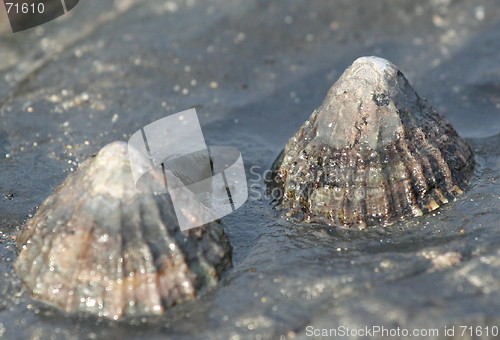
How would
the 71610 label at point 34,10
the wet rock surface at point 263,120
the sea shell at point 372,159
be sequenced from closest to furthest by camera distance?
the wet rock surface at point 263,120 < the sea shell at point 372,159 < the 71610 label at point 34,10

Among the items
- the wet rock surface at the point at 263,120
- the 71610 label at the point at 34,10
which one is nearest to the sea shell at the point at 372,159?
the wet rock surface at the point at 263,120

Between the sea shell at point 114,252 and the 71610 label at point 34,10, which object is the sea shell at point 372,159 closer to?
the sea shell at point 114,252

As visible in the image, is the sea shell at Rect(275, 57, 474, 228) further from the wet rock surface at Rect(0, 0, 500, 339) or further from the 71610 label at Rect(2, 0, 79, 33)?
the 71610 label at Rect(2, 0, 79, 33)

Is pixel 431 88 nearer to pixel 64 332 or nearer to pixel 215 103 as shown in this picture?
pixel 215 103

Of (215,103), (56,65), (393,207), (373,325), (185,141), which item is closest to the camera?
(373,325)

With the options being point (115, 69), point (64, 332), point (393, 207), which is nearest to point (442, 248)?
point (393, 207)

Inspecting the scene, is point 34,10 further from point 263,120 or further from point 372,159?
point 372,159

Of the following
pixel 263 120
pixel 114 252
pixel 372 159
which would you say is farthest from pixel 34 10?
pixel 372 159
